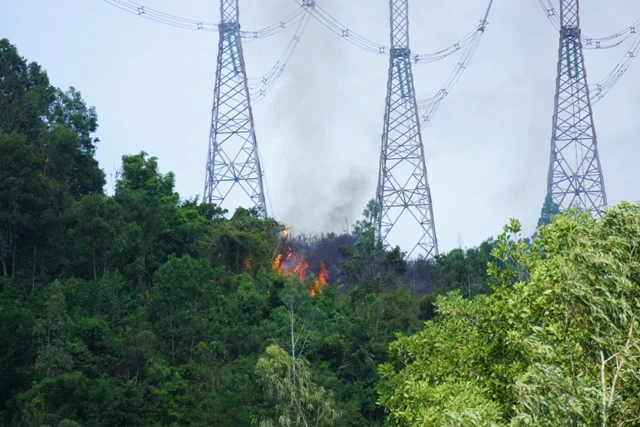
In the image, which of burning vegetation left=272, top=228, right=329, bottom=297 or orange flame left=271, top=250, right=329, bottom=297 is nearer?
orange flame left=271, top=250, right=329, bottom=297

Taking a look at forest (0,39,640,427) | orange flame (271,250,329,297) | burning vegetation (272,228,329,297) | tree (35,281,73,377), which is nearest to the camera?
forest (0,39,640,427)

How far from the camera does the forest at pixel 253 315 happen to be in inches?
615

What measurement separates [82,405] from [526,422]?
2149 centimetres

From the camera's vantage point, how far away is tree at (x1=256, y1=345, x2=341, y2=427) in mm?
29375

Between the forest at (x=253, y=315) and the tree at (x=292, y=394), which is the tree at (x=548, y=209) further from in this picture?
the tree at (x=292, y=394)

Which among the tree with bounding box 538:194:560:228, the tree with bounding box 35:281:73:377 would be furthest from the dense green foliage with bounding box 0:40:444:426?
the tree with bounding box 538:194:560:228

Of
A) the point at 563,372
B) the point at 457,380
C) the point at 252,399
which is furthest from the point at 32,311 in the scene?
the point at 563,372

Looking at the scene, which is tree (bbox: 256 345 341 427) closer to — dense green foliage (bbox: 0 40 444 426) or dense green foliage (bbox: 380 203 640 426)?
dense green foliage (bbox: 0 40 444 426)

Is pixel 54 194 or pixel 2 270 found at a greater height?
pixel 54 194

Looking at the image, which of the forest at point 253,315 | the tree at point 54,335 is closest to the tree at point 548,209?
the forest at point 253,315

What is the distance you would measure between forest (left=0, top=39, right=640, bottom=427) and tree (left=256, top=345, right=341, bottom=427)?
0.08 metres

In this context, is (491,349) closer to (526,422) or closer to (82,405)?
(526,422)

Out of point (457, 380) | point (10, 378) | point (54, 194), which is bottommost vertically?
point (457, 380)

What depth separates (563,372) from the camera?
16141mm
